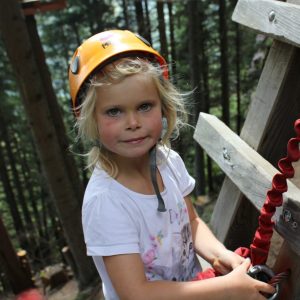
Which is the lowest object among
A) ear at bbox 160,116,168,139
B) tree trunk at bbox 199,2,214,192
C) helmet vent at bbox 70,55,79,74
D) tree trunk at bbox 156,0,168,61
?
tree trunk at bbox 199,2,214,192

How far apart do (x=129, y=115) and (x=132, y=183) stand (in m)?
0.28

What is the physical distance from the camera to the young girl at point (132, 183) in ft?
4.41

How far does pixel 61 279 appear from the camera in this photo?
8359 mm

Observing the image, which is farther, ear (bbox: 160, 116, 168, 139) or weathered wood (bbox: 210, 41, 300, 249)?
weathered wood (bbox: 210, 41, 300, 249)

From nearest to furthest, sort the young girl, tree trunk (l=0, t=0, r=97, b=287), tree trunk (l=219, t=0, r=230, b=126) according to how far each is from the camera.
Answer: the young girl, tree trunk (l=0, t=0, r=97, b=287), tree trunk (l=219, t=0, r=230, b=126)

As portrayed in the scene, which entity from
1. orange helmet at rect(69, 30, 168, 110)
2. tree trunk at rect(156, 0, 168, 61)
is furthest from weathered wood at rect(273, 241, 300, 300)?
tree trunk at rect(156, 0, 168, 61)

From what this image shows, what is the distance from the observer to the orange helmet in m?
1.39

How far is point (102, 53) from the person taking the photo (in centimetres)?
140

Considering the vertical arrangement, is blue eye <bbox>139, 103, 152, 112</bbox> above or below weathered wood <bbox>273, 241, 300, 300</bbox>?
above

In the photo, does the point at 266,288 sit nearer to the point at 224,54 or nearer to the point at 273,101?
the point at 273,101

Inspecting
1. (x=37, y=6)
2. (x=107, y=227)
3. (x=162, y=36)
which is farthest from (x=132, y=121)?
(x=162, y=36)

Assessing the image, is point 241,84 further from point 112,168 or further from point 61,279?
point 112,168

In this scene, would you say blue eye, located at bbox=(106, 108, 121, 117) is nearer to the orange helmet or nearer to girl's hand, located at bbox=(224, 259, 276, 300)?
the orange helmet

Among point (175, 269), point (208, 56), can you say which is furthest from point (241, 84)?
point (175, 269)
